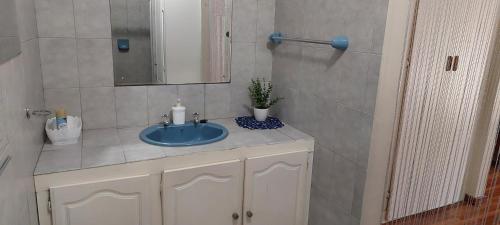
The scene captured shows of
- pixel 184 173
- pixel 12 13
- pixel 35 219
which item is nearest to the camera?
pixel 12 13

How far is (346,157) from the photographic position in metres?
1.77

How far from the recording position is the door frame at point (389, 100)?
57.9 inches

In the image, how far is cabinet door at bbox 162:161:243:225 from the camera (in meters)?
1.69

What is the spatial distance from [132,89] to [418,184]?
1.74 meters

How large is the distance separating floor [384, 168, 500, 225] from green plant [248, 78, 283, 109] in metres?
1.02

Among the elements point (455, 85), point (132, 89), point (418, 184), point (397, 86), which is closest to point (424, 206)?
point (418, 184)

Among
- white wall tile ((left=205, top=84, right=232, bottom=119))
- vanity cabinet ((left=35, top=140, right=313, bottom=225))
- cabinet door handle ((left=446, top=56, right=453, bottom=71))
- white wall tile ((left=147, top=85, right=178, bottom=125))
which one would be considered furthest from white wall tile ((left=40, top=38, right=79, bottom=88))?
cabinet door handle ((left=446, top=56, right=453, bottom=71))

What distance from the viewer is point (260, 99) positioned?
2.25 m

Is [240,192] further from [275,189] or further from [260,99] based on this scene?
[260,99]

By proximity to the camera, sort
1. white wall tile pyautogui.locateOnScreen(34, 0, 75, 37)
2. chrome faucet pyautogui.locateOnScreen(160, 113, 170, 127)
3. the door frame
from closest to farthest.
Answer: the door frame < white wall tile pyautogui.locateOnScreen(34, 0, 75, 37) < chrome faucet pyautogui.locateOnScreen(160, 113, 170, 127)

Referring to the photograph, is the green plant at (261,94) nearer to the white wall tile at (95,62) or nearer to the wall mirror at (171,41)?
the wall mirror at (171,41)

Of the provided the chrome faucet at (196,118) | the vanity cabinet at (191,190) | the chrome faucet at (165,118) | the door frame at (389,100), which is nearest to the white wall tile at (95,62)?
the chrome faucet at (165,118)

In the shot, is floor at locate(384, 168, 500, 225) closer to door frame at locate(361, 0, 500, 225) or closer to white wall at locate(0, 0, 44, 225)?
door frame at locate(361, 0, 500, 225)

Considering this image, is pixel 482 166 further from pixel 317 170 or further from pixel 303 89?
pixel 303 89
